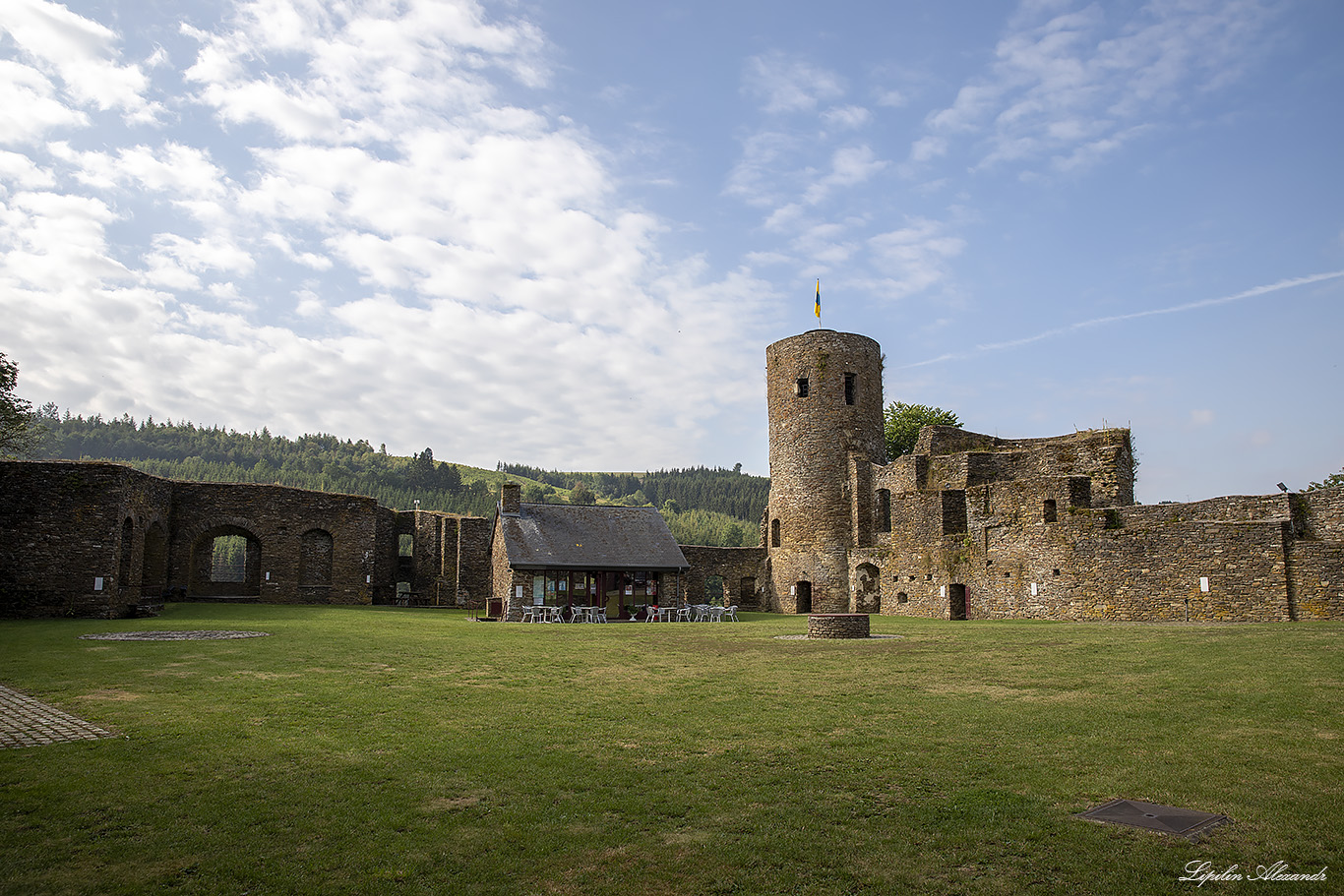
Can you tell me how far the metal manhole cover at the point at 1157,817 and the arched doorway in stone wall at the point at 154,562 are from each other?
104 feet

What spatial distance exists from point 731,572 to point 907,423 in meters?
18.5

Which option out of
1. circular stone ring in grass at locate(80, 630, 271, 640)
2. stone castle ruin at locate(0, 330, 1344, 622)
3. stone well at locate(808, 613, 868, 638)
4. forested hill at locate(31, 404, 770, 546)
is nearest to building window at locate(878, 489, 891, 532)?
stone castle ruin at locate(0, 330, 1344, 622)

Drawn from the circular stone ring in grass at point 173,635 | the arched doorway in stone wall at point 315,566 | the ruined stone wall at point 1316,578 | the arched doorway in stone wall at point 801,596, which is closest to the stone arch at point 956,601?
the arched doorway in stone wall at point 801,596

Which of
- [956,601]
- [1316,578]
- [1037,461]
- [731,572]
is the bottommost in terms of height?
[956,601]

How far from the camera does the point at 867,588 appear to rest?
115 feet

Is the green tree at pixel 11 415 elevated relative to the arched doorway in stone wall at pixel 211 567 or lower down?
elevated

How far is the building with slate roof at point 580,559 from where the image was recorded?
28.7 metres

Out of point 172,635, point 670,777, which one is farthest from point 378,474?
point 670,777

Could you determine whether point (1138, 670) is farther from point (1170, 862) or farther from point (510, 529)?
point (510, 529)

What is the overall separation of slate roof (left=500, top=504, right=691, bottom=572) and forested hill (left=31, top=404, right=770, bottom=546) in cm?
Result: 7111

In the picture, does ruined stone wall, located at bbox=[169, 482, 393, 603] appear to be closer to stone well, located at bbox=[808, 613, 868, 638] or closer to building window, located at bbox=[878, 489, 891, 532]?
building window, located at bbox=[878, 489, 891, 532]

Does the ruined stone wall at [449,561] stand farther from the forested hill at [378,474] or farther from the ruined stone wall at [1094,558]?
the forested hill at [378,474]

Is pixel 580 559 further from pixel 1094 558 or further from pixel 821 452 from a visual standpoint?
pixel 1094 558

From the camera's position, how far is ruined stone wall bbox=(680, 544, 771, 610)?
4094 cm
